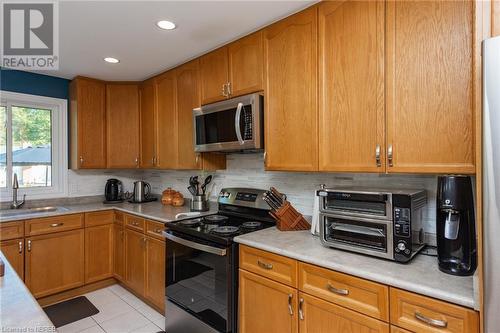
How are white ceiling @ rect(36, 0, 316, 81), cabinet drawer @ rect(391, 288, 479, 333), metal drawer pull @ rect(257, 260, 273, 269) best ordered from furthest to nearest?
1. white ceiling @ rect(36, 0, 316, 81)
2. metal drawer pull @ rect(257, 260, 273, 269)
3. cabinet drawer @ rect(391, 288, 479, 333)

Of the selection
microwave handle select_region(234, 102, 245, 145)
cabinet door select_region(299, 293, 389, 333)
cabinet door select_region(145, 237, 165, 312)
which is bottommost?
cabinet door select_region(145, 237, 165, 312)

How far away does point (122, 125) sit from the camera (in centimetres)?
339

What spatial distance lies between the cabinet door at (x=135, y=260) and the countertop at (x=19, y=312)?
1.65 metres

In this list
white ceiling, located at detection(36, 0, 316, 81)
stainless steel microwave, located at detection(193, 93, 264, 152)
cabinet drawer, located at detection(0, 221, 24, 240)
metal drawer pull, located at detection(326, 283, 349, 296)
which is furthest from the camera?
cabinet drawer, located at detection(0, 221, 24, 240)

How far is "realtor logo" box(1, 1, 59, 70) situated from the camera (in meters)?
1.77

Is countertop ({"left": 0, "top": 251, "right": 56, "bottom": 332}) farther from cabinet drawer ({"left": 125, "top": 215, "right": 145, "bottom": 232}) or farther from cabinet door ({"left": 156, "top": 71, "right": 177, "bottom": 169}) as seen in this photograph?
cabinet door ({"left": 156, "top": 71, "right": 177, "bottom": 169})

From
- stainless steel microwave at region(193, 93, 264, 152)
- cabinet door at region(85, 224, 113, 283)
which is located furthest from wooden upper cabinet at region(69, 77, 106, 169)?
stainless steel microwave at region(193, 93, 264, 152)

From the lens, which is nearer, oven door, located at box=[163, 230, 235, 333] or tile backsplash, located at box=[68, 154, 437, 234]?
tile backsplash, located at box=[68, 154, 437, 234]

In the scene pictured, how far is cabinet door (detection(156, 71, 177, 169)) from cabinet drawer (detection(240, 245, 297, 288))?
4.71 ft

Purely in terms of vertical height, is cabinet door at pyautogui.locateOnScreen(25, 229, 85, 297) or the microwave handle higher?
the microwave handle

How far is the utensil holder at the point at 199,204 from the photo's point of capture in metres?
2.72

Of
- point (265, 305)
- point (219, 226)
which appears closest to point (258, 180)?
point (219, 226)

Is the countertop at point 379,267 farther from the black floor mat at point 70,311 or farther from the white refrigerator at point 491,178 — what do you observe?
the black floor mat at point 70,311

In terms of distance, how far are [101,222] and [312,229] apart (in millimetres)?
2342
